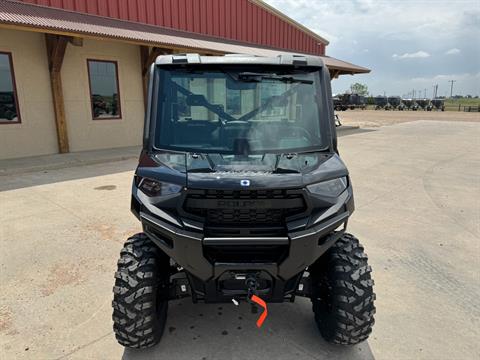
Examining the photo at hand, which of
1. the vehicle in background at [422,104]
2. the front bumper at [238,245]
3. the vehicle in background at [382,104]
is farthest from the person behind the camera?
the vehicle in background at [382,104]

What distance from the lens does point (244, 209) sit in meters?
2.11

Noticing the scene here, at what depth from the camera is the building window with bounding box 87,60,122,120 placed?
A: 37.2ft

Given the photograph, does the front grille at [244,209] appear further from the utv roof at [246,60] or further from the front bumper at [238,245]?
the utv roof at [246,60]

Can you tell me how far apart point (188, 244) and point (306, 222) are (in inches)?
28.9

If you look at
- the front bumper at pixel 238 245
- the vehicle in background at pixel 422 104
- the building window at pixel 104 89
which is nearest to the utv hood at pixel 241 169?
the front bumper at pixel 238 245

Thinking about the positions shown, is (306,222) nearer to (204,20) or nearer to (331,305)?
(331,305)

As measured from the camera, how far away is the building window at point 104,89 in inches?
446

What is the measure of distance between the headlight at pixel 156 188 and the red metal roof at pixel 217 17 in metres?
10.6

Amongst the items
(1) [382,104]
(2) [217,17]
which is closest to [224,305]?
(2) [217,17]

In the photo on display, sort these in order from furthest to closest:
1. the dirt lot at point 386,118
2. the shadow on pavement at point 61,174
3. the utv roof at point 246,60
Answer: the dirt lot at point 386,118 < the shadow on pavement at point 61,174 < the utv roof at point 246,60

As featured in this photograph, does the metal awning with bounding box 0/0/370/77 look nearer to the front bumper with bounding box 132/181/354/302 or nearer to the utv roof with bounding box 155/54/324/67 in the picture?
the utv roof with bounding box 155/54/324/67

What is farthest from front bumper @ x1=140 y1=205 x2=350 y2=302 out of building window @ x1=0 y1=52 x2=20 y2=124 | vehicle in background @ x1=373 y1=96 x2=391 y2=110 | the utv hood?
vehicle in background @ x1=373 y1=96 x2=391 y2=110

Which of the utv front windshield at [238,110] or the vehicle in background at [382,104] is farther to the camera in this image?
the vehicle in background at [382,104]

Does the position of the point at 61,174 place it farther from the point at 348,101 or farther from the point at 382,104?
the point at 382,104
